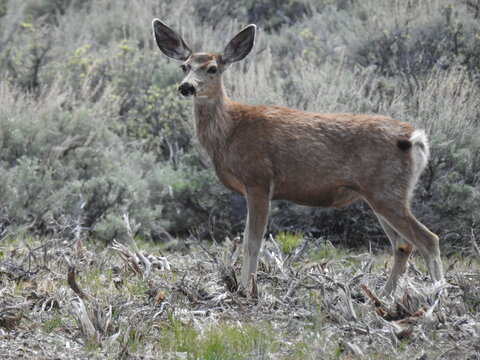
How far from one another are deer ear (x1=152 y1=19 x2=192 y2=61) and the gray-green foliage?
195cm

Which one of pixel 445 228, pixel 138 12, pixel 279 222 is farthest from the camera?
pixel 138 12

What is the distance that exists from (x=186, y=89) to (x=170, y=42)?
0.98 meters

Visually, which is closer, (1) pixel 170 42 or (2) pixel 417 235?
(2) pixel 417 235

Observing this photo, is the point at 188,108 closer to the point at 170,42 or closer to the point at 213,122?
the point at 170,42

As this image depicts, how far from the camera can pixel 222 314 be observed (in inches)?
221

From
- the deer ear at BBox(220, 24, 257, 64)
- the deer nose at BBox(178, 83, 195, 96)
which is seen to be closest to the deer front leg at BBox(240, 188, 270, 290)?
the deer nose at BBox(178, 83, 195, 96)

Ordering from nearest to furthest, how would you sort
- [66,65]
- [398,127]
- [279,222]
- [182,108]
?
1. [398,127]
2. [279,222]
3. [182,108]
4. [66,65]

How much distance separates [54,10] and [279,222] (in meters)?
10.3

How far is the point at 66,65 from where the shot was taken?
13039mm

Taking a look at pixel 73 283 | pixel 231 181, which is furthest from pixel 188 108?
pixel 73 283

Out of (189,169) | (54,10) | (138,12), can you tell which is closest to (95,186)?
(189,169)

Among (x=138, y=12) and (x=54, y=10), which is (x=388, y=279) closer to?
(x=138, y=12)

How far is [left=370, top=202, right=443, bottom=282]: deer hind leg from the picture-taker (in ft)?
20.6

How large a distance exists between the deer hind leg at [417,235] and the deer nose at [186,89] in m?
1.75
